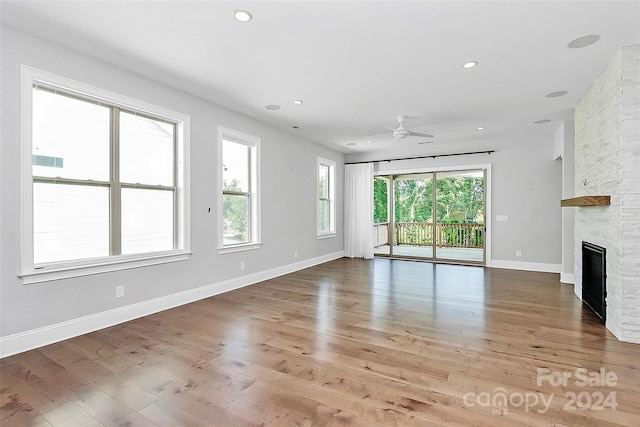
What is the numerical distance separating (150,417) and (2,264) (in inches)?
78.4

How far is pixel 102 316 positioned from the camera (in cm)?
324

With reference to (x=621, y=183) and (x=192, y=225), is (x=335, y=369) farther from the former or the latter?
(x=621, y=183)

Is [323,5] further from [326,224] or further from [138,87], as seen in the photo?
[326,224]

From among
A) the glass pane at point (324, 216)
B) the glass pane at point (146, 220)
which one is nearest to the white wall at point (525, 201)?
the glass pane at point (324, 216)

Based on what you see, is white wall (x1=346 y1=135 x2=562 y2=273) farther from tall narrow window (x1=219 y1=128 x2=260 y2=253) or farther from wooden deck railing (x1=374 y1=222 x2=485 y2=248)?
tall narrow window (x1=219 y1=128 x2=260 y2=253)

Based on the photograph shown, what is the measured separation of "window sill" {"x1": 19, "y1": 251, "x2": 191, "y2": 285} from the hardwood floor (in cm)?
62

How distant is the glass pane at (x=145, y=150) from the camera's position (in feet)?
11.7

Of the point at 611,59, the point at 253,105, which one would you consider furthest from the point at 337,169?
the point at 611,59

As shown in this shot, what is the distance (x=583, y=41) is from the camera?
2.82 m

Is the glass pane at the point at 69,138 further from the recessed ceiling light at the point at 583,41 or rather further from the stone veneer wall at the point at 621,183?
the stone veneer wall at the point at 621,183

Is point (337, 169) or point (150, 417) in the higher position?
point (337, 169)

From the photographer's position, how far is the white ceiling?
240 centimetres

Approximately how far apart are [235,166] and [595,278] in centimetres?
521

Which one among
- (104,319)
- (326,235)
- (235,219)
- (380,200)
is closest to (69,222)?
(104,319)
